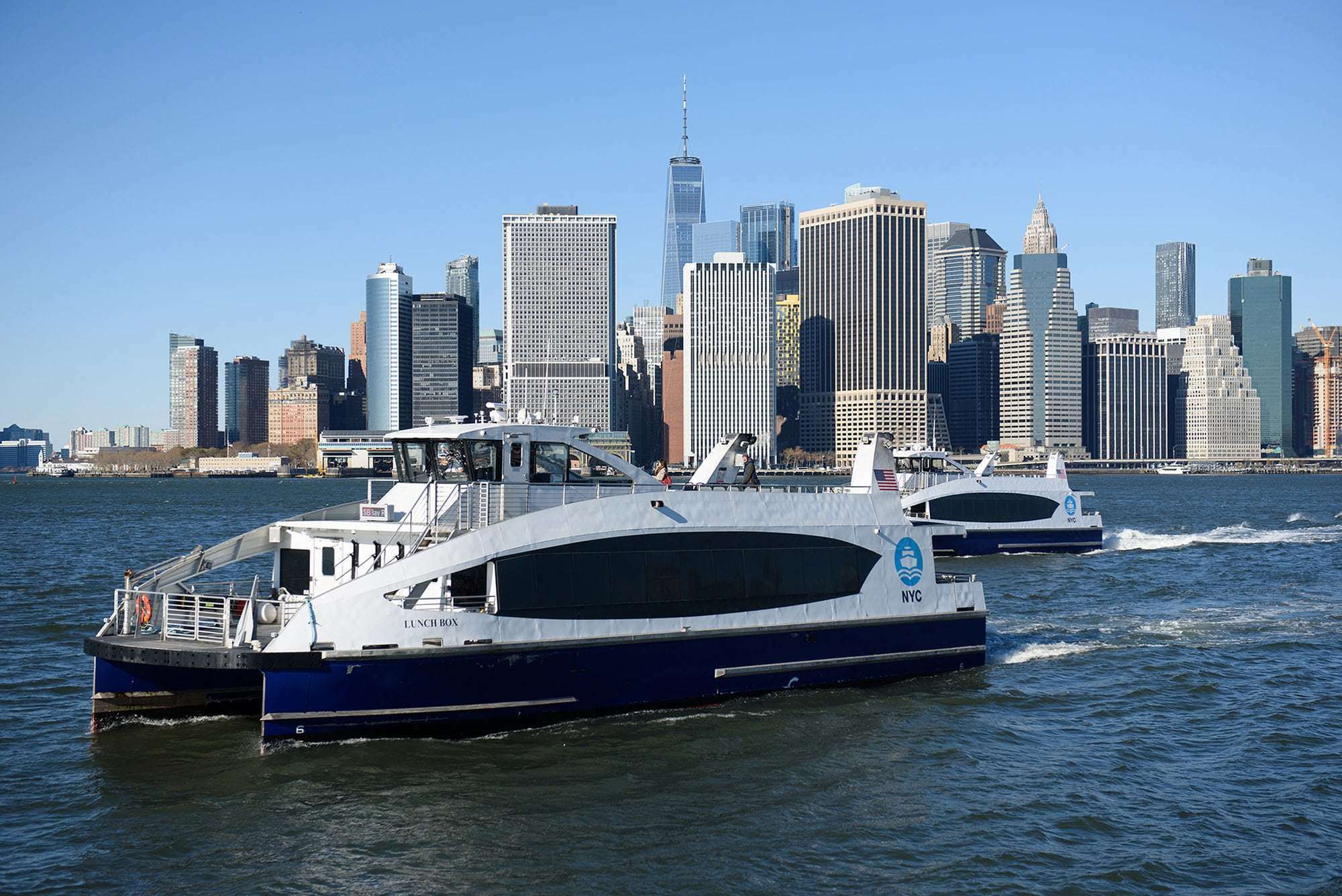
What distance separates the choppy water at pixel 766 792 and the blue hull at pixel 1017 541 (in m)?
19.7

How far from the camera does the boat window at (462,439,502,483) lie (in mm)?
17812

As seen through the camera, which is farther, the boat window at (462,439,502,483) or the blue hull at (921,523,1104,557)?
the blue hull at (921,523,1104,557)

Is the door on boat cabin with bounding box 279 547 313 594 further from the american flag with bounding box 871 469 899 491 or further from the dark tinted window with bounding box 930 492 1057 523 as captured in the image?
the dark tinted window with bounding box 930 492 1057 523

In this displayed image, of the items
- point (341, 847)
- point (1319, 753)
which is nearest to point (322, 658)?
point (341, 847)

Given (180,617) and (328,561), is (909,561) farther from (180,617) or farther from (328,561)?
(180,617)

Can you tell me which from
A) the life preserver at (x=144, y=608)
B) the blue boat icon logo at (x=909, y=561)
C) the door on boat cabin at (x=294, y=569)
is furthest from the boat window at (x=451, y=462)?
the blue boat icon logo at (x=909, y=561)

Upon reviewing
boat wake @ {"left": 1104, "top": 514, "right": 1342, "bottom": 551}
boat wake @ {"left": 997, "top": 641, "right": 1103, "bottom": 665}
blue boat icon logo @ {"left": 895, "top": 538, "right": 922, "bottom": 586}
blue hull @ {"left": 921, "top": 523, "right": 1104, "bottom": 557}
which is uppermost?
blue boat icon logo @ {"left": 895, "top": 538, "right": 922, "bottom": 586}

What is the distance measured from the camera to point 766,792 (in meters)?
14.7

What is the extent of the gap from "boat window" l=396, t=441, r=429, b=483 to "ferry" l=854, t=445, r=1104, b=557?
2632 cm

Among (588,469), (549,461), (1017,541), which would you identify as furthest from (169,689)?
(1017,541)

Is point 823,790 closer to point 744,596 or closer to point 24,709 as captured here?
point 744,596

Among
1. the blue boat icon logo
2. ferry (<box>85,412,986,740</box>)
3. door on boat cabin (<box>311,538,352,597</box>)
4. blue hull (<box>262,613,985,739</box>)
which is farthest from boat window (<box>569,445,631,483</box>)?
the blue boat icon logo

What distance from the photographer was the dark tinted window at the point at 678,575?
16.5 meters

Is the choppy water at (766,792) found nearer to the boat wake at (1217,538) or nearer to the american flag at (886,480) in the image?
the american flag at (886,480)
